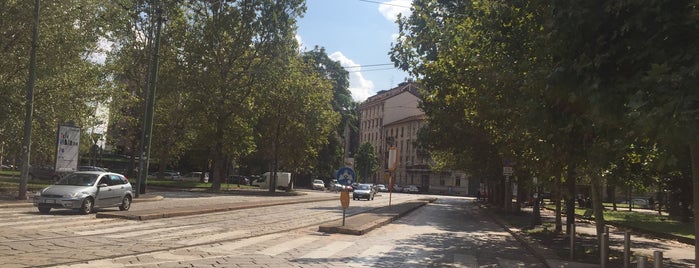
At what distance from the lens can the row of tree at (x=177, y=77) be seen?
24188 millimetres

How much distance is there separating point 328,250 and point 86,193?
10.0 m

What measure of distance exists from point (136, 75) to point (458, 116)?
3007cm

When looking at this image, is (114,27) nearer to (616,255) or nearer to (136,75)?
(136,75)

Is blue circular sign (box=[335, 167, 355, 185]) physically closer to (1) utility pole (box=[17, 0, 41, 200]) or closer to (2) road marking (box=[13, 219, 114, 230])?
(2) road marking (box=[13, 219, 114, 230])

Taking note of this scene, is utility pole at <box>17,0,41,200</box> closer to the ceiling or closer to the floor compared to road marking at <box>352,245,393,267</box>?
closer to the ceiling

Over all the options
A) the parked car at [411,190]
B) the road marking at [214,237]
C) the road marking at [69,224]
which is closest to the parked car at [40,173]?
the road marking at [69,224]

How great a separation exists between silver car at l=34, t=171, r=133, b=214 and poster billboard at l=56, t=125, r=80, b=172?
3.48 metres

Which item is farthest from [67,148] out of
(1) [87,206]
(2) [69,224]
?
(2) [69,224]

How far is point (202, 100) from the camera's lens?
41906 mm

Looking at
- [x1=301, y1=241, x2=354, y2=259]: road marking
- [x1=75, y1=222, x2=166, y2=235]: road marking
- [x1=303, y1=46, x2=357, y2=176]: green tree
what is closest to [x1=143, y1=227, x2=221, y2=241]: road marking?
[x1=75, y1=222, x2=166, y2=235]: road marking

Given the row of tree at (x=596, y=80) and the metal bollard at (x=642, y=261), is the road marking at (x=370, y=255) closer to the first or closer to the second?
the row of tree at (x=596, y=80)

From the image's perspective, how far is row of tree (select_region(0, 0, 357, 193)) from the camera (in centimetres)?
2419

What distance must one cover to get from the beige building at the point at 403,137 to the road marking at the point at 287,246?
7496cm

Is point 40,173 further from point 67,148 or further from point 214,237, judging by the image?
point 214,237
